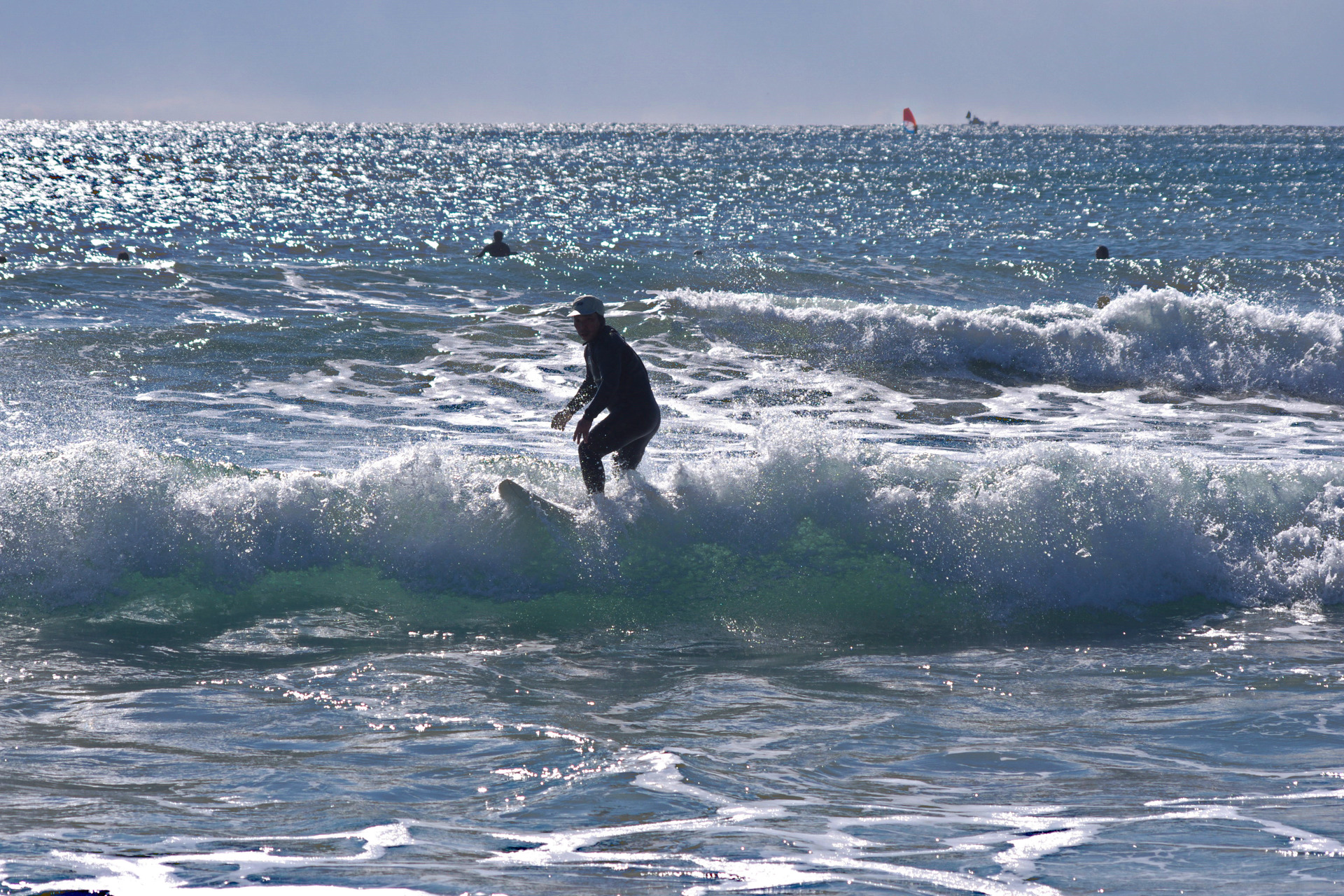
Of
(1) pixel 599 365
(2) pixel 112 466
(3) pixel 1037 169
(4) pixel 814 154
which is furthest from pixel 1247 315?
(4) pixel 814 154

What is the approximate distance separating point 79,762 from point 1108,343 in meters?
15.2

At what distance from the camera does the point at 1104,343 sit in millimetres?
16484

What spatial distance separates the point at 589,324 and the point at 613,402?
560mm

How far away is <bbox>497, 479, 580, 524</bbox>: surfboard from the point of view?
7738 millimetres

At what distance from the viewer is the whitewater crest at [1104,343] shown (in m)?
15.6

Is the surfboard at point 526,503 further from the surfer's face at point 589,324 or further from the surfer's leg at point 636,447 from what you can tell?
the surfer's face at point 589,324

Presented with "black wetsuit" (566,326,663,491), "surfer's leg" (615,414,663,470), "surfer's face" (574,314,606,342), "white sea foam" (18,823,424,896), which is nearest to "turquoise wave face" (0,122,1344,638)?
"surfer's leg" (615,414,663,470)

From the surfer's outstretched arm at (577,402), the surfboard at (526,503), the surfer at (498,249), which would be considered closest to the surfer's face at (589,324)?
the surfer's outstretched arm at (577,402)

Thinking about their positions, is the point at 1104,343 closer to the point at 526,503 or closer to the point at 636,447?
the point at 636,447

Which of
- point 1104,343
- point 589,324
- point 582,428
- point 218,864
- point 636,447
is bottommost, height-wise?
point 218,864

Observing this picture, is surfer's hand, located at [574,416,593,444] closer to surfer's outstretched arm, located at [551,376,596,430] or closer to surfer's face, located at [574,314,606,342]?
surfer's outstretched arm, located at [551,376,596,430]

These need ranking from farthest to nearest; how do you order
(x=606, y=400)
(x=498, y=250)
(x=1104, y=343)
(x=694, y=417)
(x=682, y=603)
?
(x=498, y=250), (x=1104, y=343), (x=694, y=417), (x=682, y=603), (x=606, y=400)

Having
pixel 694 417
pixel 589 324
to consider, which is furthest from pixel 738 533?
pixel 694 417

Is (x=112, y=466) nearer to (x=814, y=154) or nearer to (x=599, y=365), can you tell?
(x=599, y=365)
